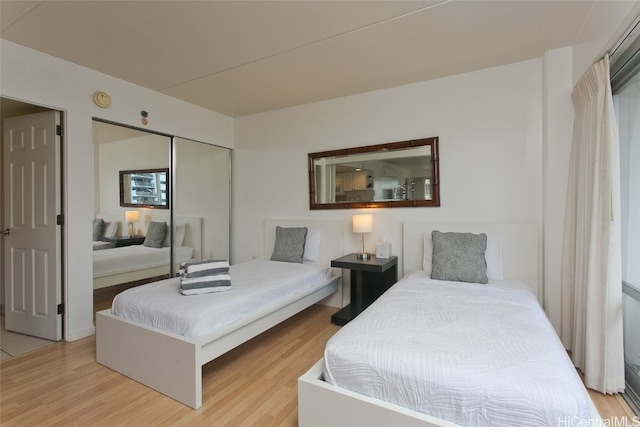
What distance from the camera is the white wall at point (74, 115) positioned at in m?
2.53

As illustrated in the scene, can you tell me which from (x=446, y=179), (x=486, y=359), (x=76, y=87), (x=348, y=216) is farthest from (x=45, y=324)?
(x=446, y=179)

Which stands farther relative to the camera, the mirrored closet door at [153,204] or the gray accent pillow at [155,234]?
the gray accent pillow at [155,234]

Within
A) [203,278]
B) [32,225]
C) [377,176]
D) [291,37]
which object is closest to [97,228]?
[32,225]

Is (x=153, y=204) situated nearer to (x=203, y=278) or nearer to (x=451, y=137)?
(x=203, y=278)

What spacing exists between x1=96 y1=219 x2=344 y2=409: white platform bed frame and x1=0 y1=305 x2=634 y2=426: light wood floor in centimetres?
8

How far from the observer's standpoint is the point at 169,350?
1.95 meters

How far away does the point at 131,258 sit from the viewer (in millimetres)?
3447

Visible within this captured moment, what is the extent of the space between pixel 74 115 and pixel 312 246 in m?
2.66

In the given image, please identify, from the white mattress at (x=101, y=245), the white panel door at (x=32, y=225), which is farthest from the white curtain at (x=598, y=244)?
the white panel door at (x=32, y=225)

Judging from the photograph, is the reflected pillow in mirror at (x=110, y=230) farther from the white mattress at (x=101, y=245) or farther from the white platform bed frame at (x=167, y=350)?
the white platform bed frame at (x=167, y=350)

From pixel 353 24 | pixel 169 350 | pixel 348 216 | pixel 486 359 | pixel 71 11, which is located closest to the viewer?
pixel 486 359

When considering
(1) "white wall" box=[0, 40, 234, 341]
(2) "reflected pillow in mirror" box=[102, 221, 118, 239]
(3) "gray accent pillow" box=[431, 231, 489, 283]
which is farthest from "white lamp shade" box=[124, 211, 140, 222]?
(3) "gray accent pillow" box=[431, 231, 489, 283]

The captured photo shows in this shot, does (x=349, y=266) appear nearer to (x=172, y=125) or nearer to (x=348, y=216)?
(x=348, y=216)

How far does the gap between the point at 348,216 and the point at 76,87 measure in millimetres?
2955
